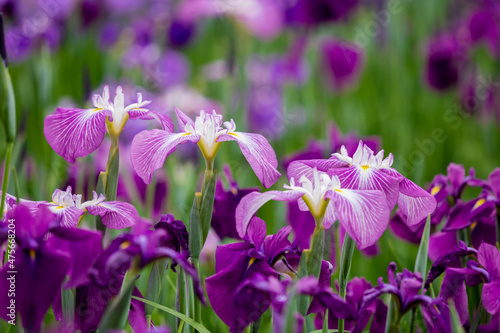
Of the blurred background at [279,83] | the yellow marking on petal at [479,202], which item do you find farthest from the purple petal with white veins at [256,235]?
the blurred background at [279,83]

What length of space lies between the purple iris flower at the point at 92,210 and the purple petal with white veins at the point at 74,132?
36mm

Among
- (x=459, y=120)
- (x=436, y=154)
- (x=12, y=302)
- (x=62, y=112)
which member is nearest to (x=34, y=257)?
(x=12, y=302)

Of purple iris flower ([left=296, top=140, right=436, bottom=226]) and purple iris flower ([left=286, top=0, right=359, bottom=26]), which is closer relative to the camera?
purple iris flower ([left=296, top=140, right=436, bottom=226])

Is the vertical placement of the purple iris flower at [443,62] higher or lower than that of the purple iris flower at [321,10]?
lower

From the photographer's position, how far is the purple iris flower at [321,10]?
1.88m

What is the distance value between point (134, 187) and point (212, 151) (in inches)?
22.2

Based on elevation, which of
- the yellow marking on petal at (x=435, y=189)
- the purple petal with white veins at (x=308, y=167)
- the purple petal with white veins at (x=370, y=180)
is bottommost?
the purple petal with white veins at (x=370, y=180)

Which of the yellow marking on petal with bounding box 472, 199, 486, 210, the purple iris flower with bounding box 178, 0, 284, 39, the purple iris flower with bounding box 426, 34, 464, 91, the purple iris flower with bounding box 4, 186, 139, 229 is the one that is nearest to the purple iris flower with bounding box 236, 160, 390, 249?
the purple iris flower with bounding box 4, 186, 139, 229

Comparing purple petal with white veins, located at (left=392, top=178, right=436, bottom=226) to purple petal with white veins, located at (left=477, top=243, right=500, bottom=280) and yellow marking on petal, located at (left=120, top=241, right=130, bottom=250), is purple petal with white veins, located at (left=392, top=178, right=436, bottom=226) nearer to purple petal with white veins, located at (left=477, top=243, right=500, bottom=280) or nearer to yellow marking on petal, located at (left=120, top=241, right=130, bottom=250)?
purple petal with white veins, located at (left=477, top=243, right=500, bottom=280)

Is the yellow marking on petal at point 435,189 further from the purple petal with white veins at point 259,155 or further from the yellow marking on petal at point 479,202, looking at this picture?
the purple petal with white veins at point 259,155

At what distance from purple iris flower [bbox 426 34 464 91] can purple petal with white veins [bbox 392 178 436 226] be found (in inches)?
54.6

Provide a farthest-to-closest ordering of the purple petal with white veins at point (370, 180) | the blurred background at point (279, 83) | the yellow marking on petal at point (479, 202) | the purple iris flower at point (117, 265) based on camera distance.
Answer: the blurred background at point (279, 83) → the yellow marking on petal at point (479, 202) → the purple petal with white veins at point (370, 180) → the purple iris flower at point (117, 265)

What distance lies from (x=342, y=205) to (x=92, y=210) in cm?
20

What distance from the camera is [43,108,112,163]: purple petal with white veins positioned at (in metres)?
0.51
